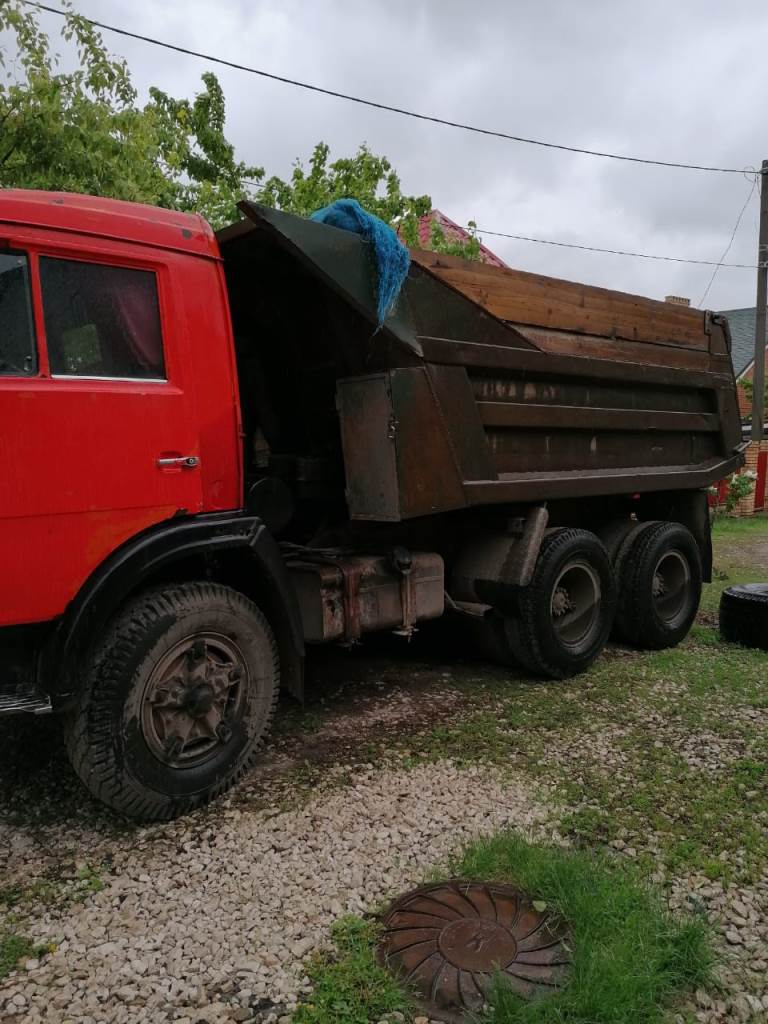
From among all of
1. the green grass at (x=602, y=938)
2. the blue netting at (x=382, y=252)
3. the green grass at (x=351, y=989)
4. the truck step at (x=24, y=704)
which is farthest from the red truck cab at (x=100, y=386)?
the green grass at (x=602, y=938)

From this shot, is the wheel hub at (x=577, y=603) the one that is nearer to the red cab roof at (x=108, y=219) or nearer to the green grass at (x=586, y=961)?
the green grass at (x=586, y=961)

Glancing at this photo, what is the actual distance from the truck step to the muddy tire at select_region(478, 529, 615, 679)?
2949mm

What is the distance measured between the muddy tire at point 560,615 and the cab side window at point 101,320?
9.20ft

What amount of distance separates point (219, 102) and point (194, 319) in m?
11.7

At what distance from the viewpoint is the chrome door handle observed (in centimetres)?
334

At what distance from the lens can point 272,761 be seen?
4039 mm

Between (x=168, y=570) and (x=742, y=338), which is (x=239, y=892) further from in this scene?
(x=742, y=338)

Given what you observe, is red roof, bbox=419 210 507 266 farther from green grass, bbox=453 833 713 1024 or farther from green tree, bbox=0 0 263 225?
green grass, bbox=453 833 713 1024

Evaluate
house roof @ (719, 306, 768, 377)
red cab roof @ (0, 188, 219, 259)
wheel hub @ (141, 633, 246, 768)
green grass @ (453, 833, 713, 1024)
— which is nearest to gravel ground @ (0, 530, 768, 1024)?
green grass @ (453, 833, 713, 1024)

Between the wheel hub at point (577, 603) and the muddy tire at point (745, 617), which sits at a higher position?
the wheel hub at point (577, 603)

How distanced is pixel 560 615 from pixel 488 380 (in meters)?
1.83

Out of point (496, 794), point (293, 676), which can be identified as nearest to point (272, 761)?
point (293, 676)

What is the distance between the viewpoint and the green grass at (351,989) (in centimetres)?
229

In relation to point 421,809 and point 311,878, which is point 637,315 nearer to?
point 421,809
